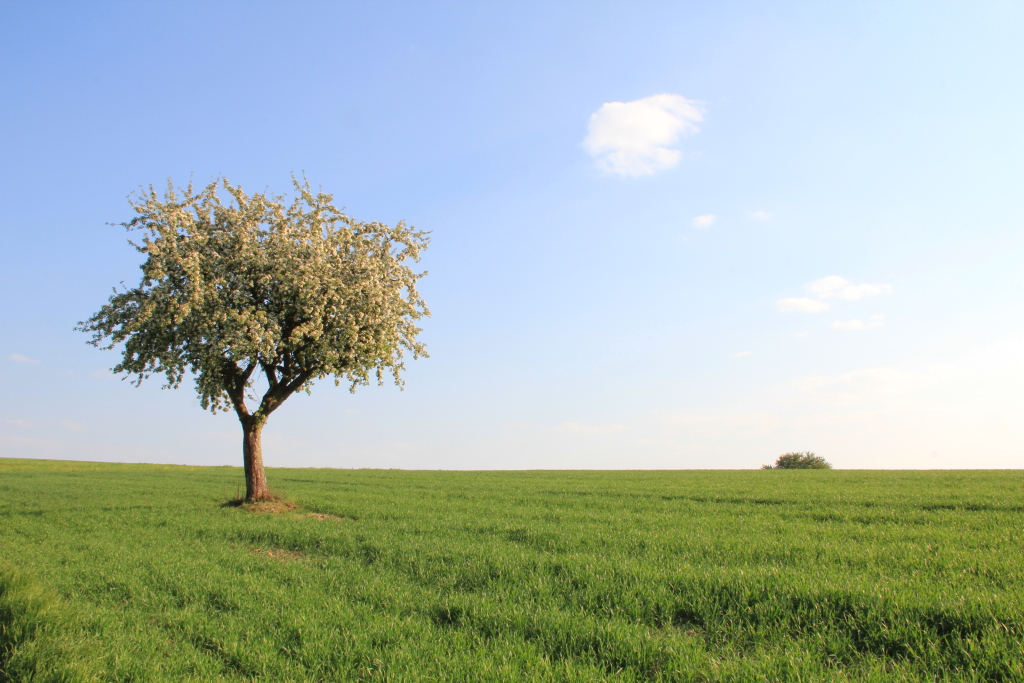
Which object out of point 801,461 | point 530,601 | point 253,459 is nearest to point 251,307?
point 253,459

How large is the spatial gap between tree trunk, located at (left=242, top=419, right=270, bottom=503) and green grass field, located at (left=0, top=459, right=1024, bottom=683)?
7170 mm

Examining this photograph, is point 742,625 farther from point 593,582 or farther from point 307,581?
point 307,581

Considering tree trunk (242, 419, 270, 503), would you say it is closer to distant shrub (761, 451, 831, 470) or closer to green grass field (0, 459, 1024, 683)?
green grass field (0, 459, 1024, 683)

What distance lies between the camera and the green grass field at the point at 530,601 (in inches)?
268

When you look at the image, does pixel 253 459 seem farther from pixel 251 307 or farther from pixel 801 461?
pixel 801 461

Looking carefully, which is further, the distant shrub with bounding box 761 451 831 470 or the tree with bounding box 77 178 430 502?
the distant shrub with bounding box 761 451 831 470

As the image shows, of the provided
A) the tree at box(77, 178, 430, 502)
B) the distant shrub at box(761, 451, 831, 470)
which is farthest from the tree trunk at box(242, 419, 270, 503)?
the distant shrub at box(761, 451, 831, 470)

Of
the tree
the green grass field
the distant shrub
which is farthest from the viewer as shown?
the distant shrub

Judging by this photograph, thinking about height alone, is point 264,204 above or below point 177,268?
above

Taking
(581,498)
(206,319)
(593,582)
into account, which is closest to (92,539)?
(206,319)

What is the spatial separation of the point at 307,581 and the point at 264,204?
21133mm

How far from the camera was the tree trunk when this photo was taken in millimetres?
25156

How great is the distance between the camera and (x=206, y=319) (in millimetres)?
23469

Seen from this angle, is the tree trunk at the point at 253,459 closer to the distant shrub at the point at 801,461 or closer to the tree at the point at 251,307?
the tree at the point at 251,307
